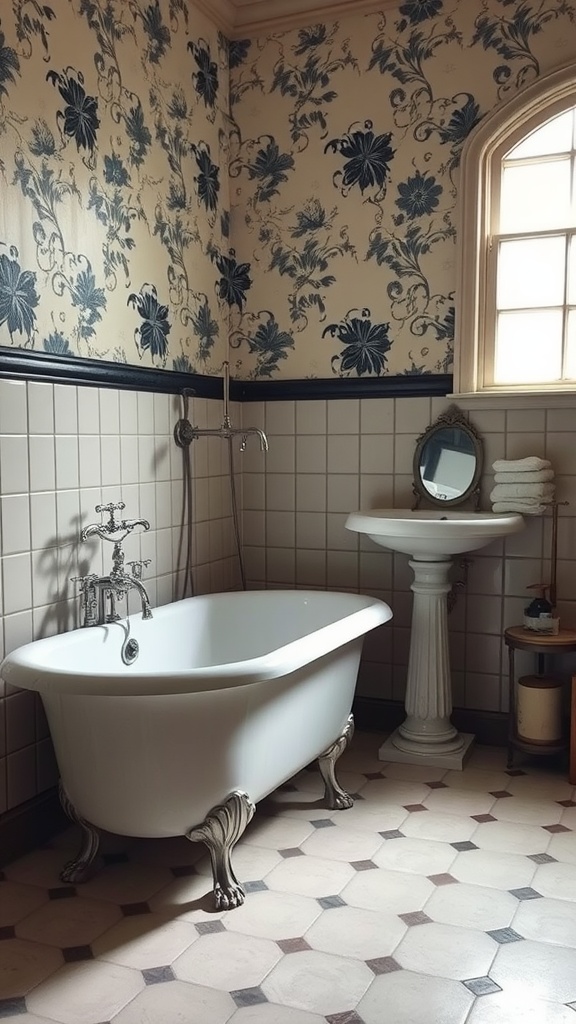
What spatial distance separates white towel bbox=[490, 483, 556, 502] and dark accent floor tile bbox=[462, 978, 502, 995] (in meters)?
1.74

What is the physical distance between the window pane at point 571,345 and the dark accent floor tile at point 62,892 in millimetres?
2472

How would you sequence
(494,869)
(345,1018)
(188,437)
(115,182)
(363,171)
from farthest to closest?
(363,171) → (188,437) → (115,182) → (494,869) → (345,1018)

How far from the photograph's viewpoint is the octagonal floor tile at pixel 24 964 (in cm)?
200

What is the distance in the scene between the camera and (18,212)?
8.60 feet

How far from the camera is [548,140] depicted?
3.47 metres

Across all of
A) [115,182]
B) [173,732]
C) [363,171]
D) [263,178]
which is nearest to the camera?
[173,732]

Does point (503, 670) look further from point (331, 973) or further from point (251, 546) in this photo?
point (331, 973)

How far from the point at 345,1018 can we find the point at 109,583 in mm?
A: 1418

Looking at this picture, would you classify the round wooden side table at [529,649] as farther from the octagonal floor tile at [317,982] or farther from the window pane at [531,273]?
the octagonal floor tile at [317,982]

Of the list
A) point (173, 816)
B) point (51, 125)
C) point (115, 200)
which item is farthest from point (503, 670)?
point (51, 125)

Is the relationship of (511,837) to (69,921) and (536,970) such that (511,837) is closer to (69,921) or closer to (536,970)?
(536,970)

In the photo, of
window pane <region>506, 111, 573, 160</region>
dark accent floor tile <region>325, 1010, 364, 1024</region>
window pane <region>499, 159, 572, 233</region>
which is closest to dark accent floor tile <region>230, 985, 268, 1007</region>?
dark accent floor tile <region>325, 1010, 364, 1024</region>

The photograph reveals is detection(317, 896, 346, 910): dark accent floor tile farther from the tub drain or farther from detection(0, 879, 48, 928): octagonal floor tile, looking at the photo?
A: the tub drain

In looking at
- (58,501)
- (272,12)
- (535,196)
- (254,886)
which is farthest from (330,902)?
(272,12)
